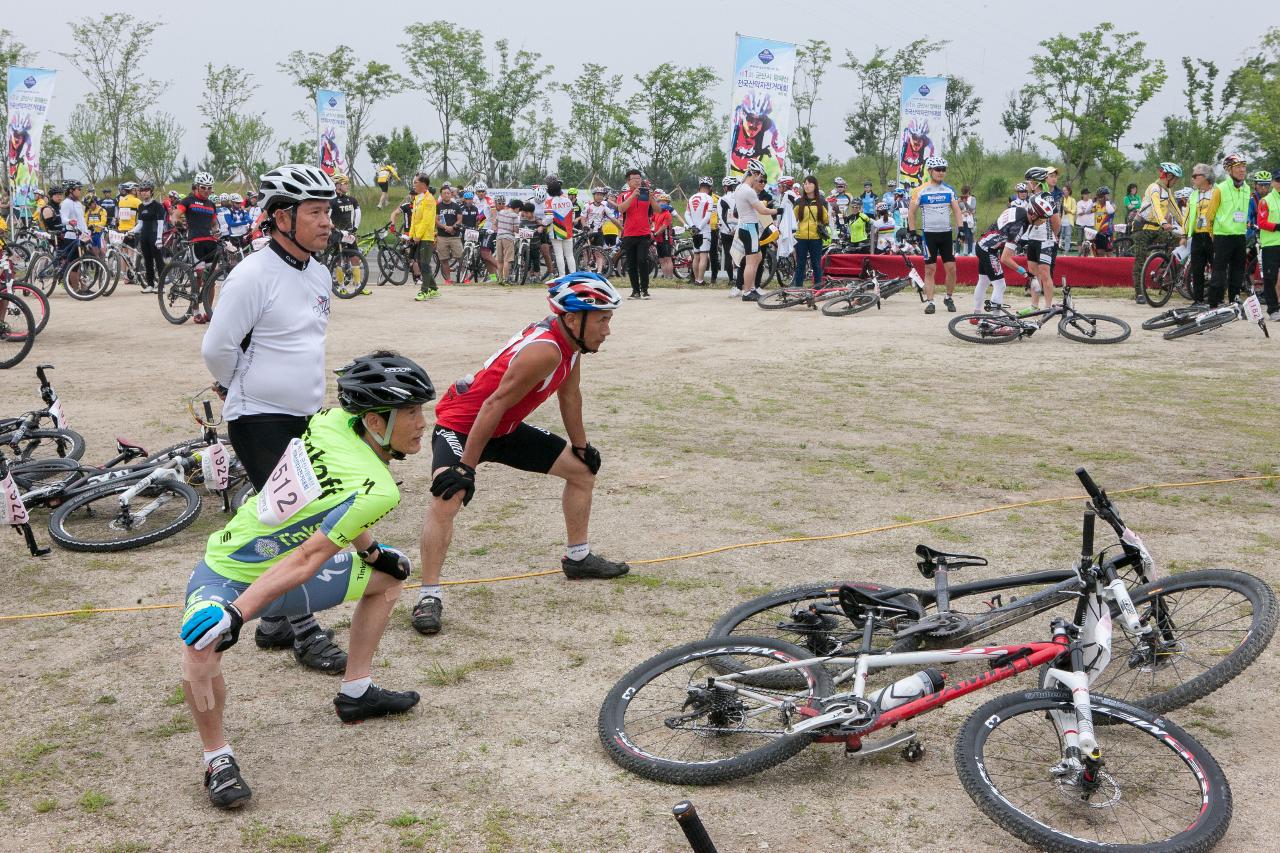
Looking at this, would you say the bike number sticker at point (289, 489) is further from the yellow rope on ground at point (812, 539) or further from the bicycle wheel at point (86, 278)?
the bicycle wheel at point (86, 278)

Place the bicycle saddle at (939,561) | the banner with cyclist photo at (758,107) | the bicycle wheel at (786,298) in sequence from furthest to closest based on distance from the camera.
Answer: the banner with cyclist photo at (758,107) → the bicycle wheel at (786,298) → the bicycle saddle at (939,561)

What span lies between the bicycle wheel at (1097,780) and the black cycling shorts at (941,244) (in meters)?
13.4

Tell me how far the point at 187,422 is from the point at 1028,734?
827cm

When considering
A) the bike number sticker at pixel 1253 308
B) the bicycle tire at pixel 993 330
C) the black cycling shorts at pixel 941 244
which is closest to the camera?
the bike number sticker at pixel 1253 308

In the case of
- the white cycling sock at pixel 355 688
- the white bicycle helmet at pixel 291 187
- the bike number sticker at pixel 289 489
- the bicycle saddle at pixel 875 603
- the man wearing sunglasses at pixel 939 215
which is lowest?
the white cycling sock at pixel 355 688

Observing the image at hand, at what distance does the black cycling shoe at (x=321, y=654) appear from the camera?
493 centimetres

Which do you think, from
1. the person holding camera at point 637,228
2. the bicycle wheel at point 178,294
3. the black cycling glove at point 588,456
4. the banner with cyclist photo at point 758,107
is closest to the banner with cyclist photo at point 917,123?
the banner with cyclist photo at point 758,107

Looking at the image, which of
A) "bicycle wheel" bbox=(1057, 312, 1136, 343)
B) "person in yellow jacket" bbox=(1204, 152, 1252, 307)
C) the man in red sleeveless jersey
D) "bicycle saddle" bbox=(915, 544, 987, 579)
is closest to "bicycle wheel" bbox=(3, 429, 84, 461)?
the man in red sleeveless jersey

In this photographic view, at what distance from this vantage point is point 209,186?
17375 millimetres

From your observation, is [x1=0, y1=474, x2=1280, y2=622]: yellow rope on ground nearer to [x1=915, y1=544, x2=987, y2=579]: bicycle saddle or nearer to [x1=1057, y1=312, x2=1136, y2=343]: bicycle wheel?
[x1=915, y1=544, x2=987, y2=579]: bicycle saddle

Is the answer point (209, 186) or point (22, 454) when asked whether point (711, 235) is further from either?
point (22, 454)

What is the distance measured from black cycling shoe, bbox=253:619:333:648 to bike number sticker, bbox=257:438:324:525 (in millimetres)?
1410

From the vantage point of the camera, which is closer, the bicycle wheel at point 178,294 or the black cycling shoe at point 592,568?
the black cycling shoe at point 592,568

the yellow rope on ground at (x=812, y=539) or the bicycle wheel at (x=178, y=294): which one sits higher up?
the bicycle wheel at (x=178, y=294)
